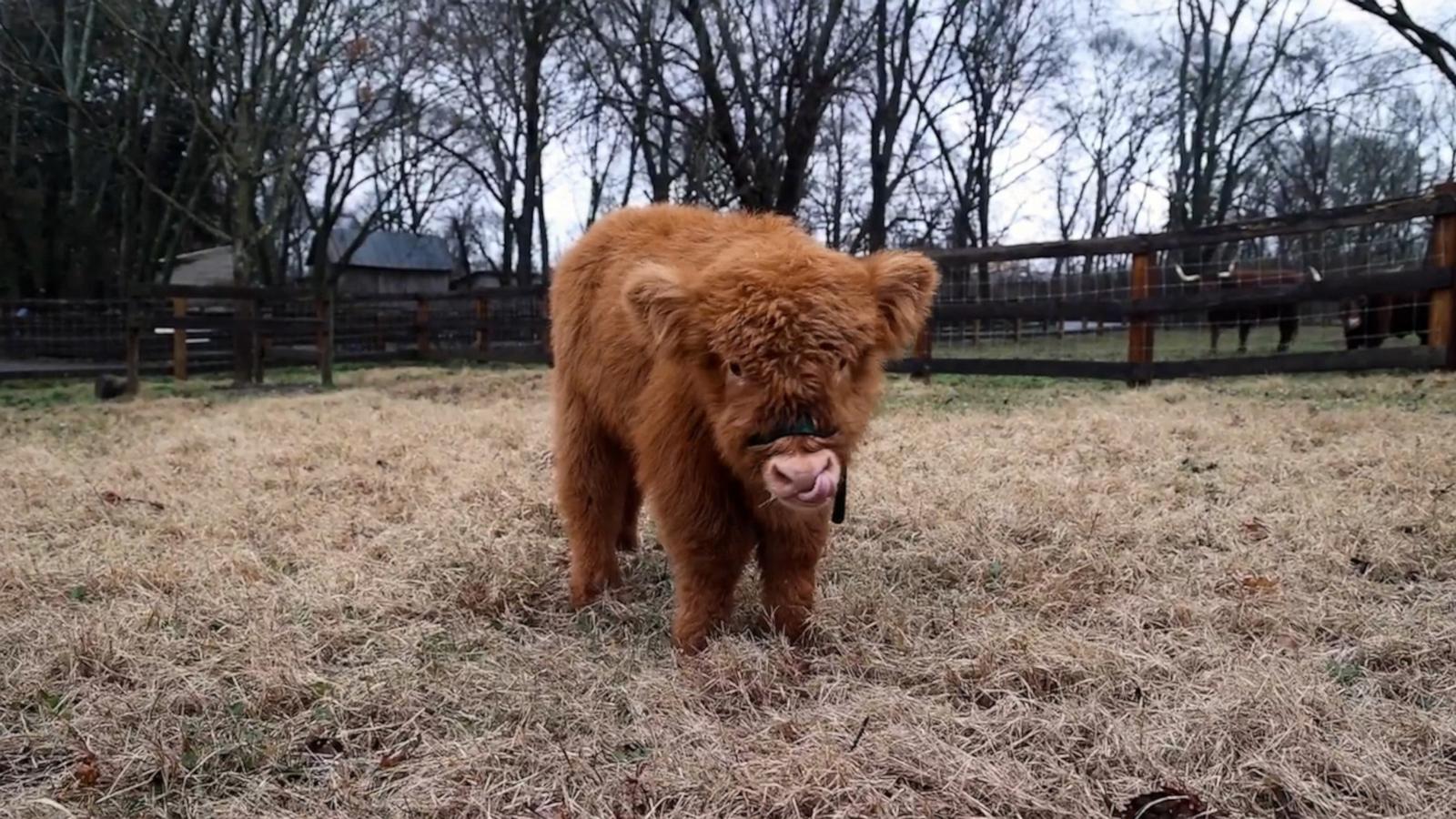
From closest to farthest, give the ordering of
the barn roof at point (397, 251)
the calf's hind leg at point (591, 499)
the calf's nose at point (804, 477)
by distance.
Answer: the calf's nose at point (804, 477)
the calf's hind leg at point (591, 499)
the barn roof at point (397, 251)

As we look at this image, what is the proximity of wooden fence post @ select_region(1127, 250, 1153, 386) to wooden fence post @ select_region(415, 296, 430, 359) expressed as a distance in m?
14.6

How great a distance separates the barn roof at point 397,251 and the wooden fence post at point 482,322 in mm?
28718

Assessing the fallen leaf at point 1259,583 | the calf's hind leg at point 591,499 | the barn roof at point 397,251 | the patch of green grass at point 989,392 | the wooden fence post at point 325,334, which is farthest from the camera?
the barn roof at point 397,251

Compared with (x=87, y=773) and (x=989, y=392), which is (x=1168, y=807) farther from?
(x=989, y=392)

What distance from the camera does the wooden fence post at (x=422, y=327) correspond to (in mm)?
20297

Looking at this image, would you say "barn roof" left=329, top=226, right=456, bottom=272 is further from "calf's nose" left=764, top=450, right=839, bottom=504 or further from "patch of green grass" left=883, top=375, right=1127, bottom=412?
"calf's nose" left=764, top=450, right=839, bottom=504

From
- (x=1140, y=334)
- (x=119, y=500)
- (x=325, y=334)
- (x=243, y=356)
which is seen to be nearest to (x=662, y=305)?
(x=119, y=500)

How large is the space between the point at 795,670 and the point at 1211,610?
1497 mm

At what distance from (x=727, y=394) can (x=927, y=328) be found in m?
10.8

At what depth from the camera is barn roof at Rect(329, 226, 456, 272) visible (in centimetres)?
4697

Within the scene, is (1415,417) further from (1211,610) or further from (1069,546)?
(1211,610)

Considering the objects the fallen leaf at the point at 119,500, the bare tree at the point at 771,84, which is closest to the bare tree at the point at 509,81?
the bare tree at the point at 771,84

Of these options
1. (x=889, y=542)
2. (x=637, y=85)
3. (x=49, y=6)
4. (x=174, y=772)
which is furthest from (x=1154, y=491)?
(x=49, y=6)

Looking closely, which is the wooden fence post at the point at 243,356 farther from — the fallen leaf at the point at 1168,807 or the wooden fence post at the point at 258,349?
the fallen leaf at the point at 1168,807
